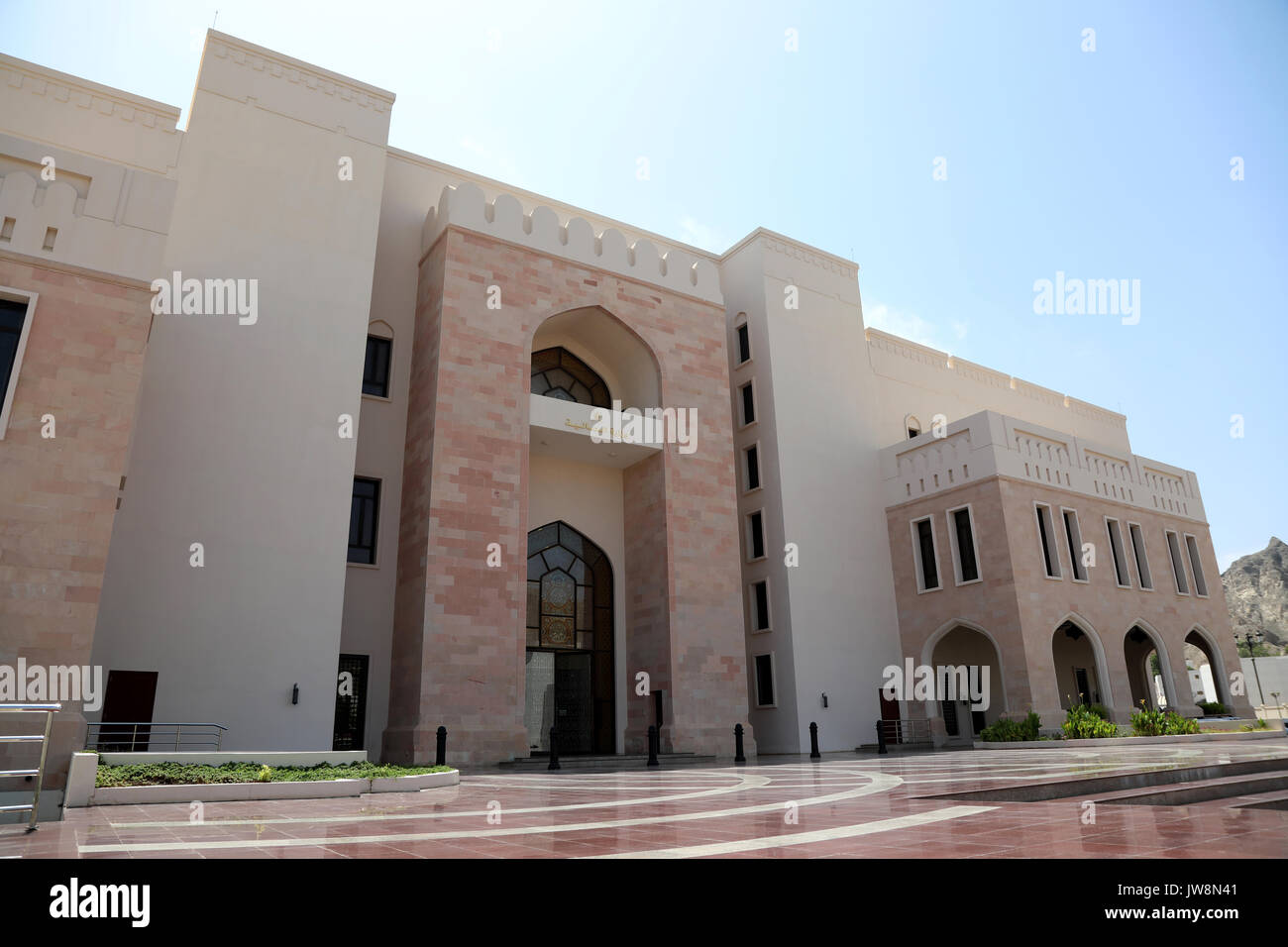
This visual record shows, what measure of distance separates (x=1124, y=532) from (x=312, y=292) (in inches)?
820

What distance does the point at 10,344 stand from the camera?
976 centimetres

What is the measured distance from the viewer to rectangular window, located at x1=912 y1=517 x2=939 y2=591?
20.4 meters

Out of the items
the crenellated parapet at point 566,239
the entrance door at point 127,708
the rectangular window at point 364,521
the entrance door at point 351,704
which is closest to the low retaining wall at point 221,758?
the entrance door at point 127,708

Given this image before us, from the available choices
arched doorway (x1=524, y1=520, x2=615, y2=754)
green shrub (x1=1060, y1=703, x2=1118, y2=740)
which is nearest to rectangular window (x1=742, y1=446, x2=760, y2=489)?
arched doorway (x1=524, y1=520, x2=615, y2=754)

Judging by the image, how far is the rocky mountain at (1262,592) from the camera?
7081cm

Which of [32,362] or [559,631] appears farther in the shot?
[559,631]

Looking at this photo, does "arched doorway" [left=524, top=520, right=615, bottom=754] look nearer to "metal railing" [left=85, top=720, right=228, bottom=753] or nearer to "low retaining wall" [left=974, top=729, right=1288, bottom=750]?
"metal railing" [left=85, top=720, right=228, bottom=753]

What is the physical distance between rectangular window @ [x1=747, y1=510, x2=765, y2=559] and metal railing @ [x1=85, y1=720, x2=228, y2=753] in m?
12.6

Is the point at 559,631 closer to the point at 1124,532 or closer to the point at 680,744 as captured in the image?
the point at 680,744

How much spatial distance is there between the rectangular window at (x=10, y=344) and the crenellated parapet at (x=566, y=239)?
8.18 metres

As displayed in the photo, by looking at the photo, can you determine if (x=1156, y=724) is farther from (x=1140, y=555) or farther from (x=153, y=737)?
(x=153, y=737)

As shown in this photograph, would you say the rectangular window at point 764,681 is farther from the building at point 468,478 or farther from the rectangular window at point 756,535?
the rectangular window at point 756,535
